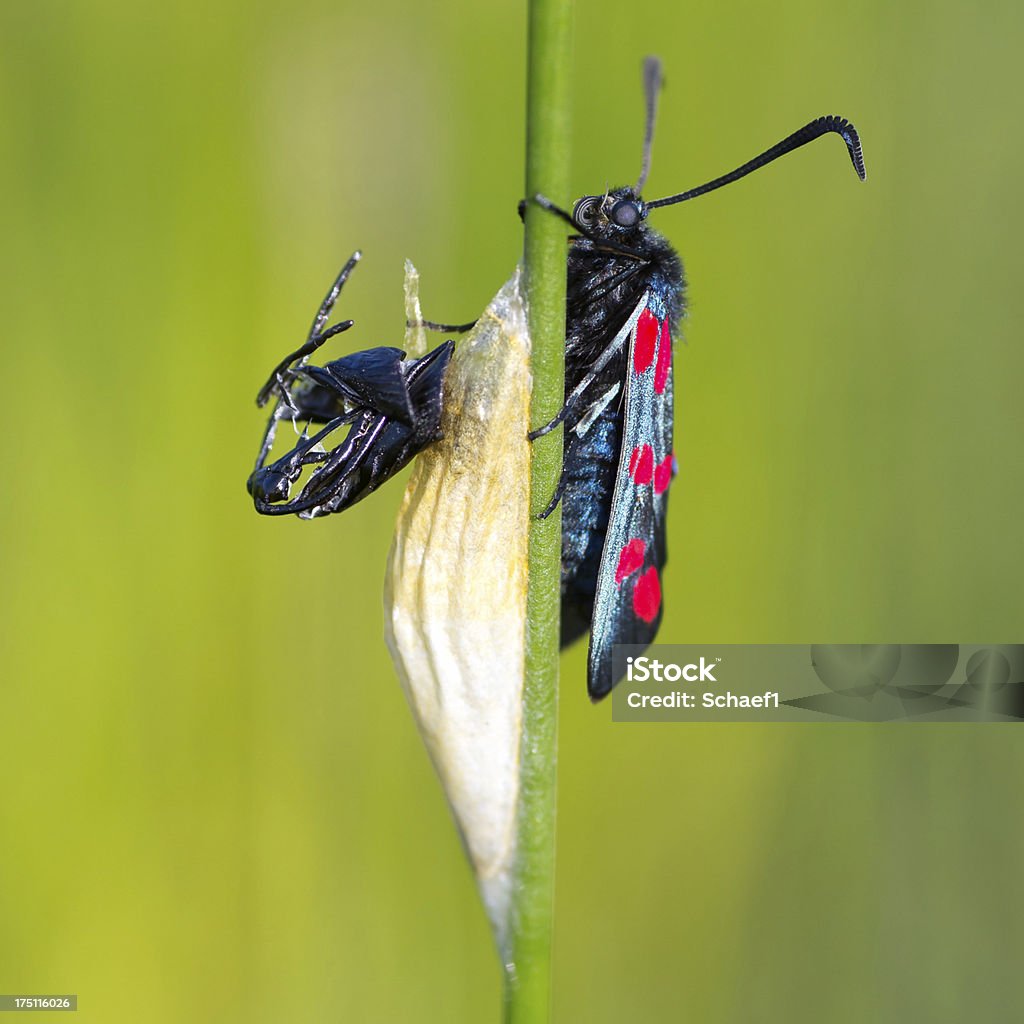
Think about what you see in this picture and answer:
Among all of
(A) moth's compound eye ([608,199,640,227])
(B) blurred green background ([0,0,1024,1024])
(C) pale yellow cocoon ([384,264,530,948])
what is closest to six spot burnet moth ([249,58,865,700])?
(A) moth's compound eye ([608,199,640,227])

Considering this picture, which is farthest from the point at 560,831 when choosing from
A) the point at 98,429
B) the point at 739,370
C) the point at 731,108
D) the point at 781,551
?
the point at 731,108

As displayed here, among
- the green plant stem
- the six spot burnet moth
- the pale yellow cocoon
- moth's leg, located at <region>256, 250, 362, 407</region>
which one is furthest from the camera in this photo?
the six spot burnet moth

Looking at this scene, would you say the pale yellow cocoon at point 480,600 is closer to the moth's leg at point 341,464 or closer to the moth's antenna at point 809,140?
the moth's leg at point 341,464

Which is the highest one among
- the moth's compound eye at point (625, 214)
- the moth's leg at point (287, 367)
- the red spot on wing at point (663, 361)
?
the moth's compound eye at point (625, 214)

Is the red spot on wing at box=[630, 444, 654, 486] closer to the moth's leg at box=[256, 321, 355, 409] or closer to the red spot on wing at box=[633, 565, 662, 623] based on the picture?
the red spot on wing at box=[633, 565, 662, 623]

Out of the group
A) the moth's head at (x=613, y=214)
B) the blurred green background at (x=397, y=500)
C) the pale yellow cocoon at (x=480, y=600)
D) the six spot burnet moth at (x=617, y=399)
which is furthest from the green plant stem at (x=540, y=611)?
the blurred green background at (x=397, y=500)

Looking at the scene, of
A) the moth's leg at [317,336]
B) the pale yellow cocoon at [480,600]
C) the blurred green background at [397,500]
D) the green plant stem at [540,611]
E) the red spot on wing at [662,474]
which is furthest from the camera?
the blurred green background at [397,500]

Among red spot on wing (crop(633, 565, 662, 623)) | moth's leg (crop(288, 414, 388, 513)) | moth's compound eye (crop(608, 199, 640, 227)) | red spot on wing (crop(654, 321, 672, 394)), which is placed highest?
moth's compound eye (crop(608, 199, 640, 227))
